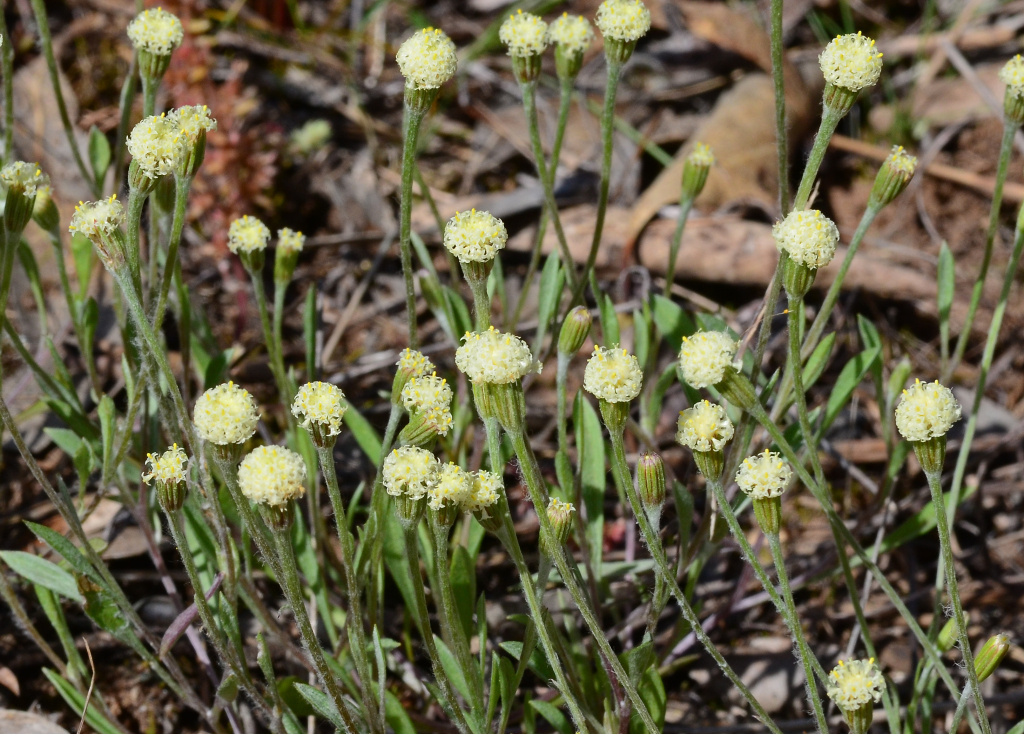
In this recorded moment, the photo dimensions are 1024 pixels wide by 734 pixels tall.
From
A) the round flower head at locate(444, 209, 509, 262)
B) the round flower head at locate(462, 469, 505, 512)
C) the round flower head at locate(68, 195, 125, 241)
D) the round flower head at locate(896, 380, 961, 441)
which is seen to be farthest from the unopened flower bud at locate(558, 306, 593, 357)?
the round flower head at locate(68, 195, 125, 241)

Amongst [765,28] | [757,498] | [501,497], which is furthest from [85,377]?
[765,28]

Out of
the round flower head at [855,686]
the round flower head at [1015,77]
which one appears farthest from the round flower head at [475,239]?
the round flower head at [1015,77]

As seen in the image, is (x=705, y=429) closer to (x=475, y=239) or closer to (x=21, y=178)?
(x=475, y=239)

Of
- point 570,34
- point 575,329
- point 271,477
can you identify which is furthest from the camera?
point 570,34

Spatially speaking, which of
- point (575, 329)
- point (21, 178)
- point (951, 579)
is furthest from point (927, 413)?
point (21, 178)

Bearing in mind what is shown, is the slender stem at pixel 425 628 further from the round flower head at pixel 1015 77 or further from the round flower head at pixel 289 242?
the round flower head at pixel 1015 77
